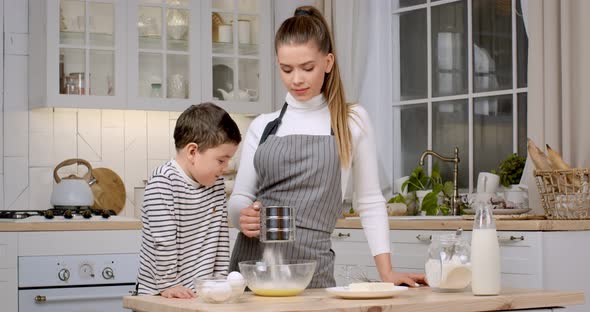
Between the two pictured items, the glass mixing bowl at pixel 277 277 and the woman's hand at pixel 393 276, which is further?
the woman's hand at pixel 393 276

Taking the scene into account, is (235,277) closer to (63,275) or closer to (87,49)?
(63,275)

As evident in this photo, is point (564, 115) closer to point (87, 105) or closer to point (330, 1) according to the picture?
point (330, 1)

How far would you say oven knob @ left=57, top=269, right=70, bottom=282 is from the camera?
395 centimetres

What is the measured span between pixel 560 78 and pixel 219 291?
7.40ft

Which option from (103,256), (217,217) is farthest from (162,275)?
(103,256)

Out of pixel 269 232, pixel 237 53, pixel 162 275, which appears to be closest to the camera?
pixel 269 232

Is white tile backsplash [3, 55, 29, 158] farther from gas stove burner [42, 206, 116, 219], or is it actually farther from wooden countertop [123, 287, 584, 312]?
wooden countertop [123, 287, 584, 312]

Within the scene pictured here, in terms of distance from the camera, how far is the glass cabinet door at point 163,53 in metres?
4.83

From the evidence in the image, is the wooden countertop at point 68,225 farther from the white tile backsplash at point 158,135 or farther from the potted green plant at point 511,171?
the potted green plant at point 511,171

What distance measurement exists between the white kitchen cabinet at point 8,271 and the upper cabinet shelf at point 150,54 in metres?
0.88

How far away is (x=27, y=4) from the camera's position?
15.8ft

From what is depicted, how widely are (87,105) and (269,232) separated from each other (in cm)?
277

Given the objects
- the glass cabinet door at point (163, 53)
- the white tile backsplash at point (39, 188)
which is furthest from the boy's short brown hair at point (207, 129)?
the white tile backsplash at point (39, 188)

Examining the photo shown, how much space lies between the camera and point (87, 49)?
15.5ft
